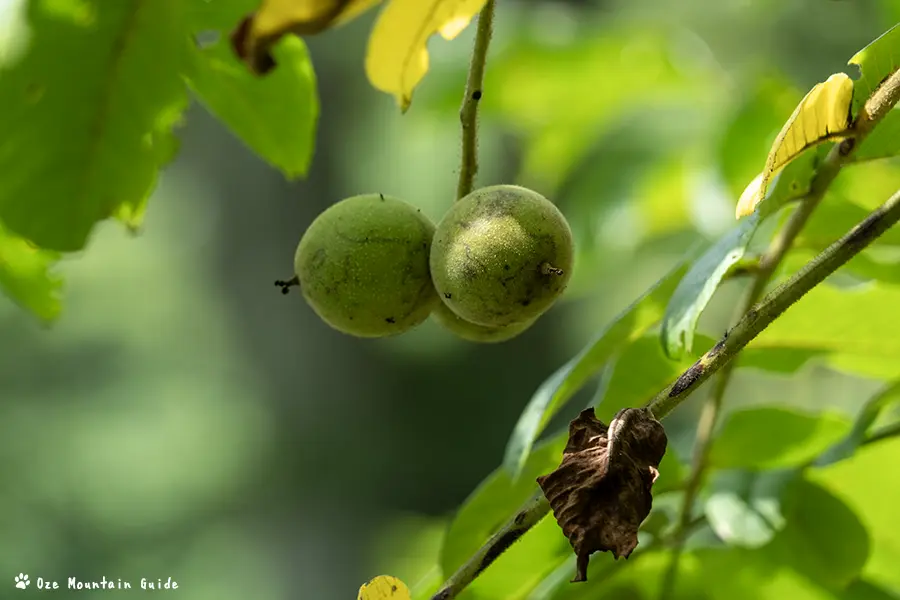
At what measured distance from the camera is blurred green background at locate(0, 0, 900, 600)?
267 cm

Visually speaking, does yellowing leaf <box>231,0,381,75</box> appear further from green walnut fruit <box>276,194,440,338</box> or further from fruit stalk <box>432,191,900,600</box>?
fruit stalk <box>432,191,900,600</box>

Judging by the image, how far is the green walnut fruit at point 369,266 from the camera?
1.22 metres

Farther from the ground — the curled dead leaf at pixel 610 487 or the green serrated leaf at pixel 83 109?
the green serrated leaf at pixel 83 109

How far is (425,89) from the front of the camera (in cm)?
278

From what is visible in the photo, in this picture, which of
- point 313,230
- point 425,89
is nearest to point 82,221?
point 313,230

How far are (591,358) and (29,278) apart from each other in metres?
0.91

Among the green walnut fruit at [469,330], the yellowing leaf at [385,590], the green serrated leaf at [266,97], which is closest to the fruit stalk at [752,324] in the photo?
the yellowing leaf at [385,590]

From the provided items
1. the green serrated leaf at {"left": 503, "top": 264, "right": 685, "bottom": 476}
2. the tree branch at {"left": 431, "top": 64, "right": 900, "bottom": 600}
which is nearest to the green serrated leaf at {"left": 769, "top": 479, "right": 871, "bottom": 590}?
the green serrated leaf at {"left": 503, "top": 264, "right": 685, "bottom": 476}

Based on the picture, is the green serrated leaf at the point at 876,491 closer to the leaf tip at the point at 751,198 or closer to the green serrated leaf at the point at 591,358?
the green serrated leaf at the point at 591,358

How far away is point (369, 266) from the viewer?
4.01 feet

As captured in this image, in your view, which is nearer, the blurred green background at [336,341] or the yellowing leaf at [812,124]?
the yellowing leaf at [812,124]

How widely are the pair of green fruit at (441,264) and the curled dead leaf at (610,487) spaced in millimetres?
298

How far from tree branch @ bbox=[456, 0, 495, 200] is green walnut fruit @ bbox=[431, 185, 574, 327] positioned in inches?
2.4

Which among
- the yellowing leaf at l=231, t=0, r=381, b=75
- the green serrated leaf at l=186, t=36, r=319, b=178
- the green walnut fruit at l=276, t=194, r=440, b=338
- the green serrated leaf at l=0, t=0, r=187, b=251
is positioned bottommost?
the green walnut fruit at l=276, t=194, r=440, b=338
